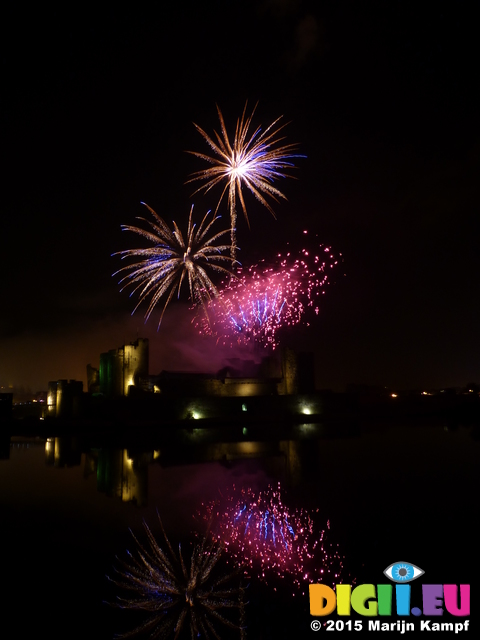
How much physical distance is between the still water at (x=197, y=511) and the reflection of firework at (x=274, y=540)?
0.66 feet

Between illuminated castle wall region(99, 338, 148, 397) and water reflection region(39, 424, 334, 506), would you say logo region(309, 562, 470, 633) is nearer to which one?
water reflection region(39, 424, 334, 506)

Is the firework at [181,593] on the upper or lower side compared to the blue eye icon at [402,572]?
lower

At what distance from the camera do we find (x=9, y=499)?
26.8ft

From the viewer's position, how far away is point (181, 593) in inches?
164

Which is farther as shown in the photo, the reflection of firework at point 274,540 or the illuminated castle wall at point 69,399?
the illuminated castle wall at point 69,399

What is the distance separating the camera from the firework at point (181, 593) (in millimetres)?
3568

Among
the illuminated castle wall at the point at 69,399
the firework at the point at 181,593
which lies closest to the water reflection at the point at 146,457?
the firework at the point at 181,593

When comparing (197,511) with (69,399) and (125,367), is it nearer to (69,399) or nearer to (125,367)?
(69,399)

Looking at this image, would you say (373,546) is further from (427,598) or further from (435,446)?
(435,446)

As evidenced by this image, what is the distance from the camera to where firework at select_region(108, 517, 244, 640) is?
11.7 feet

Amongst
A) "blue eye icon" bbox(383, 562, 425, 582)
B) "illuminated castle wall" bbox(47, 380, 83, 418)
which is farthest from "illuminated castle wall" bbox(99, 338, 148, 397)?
"blue eye icon" bbox(383, 562, 425, 582)

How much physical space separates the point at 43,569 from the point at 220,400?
78.4ft

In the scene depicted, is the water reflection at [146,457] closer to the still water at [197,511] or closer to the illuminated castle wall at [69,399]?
the still water at [197,511]

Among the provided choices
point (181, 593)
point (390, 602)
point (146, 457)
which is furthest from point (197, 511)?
point (146, 457)
